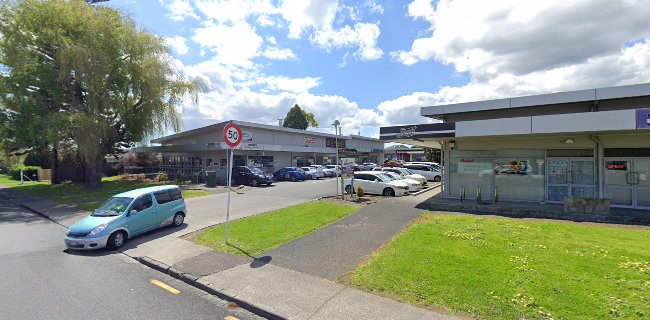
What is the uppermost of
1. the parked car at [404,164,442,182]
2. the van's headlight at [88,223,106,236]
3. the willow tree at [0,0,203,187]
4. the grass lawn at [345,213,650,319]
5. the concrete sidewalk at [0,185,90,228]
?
the willow tree at [0,0,203,187]

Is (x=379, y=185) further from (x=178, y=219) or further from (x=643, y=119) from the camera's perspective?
(x=643, y=119)

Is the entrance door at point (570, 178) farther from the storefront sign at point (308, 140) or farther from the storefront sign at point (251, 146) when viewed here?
the storefront sign at point (308, 140)

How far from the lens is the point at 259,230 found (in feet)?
32.1

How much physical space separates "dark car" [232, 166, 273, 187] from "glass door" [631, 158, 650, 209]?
21708 mm

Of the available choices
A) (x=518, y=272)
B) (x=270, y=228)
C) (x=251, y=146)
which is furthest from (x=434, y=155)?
(x=518, y=272)

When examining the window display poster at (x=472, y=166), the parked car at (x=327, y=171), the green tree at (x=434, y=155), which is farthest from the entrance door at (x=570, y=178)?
the parked car at (x=327, y=171)

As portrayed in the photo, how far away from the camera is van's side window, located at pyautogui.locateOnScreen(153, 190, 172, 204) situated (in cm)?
1051

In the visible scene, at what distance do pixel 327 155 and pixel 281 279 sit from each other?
38623 millimetres

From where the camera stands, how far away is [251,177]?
26062 mm

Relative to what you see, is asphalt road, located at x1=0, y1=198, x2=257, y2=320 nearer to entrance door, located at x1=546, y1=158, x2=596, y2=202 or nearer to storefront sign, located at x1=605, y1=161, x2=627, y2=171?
entrance door, located at x1=546, y1=158, x2=596, y2=202

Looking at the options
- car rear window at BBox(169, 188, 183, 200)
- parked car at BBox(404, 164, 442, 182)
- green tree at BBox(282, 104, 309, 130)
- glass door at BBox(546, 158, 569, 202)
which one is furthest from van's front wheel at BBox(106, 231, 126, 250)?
green tree at BBox(282, 104, 309, 130)

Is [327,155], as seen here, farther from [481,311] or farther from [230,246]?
[481,311]

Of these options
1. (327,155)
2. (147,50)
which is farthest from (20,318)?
(327,155)

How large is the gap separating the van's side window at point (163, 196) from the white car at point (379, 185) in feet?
31.1
